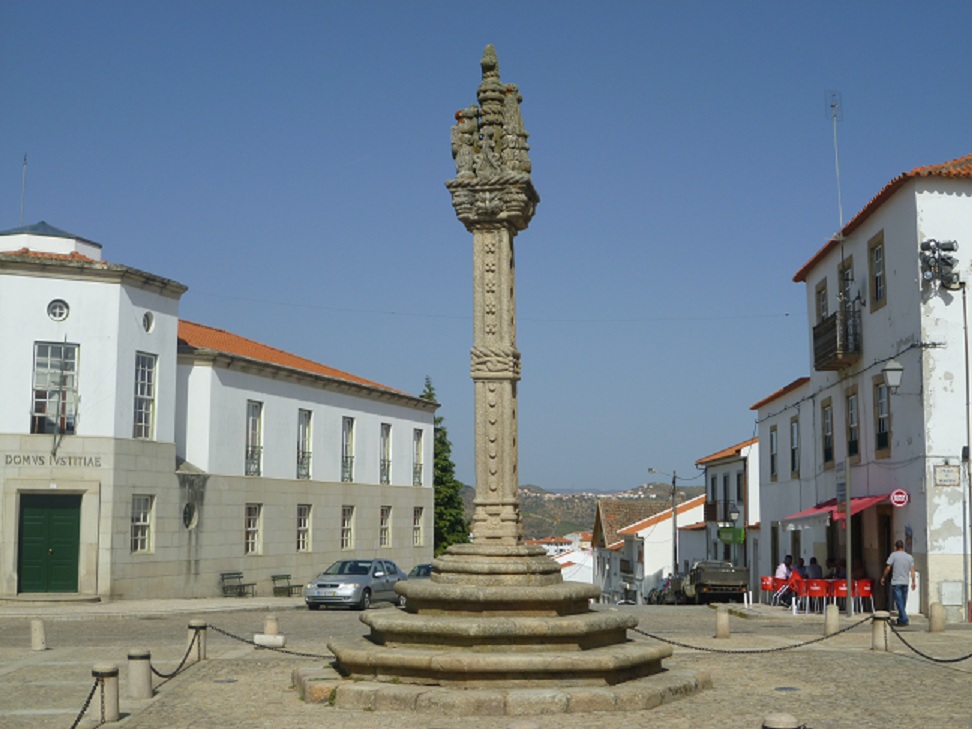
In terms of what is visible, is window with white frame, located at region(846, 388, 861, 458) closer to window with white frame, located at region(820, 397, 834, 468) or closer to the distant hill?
window with white frame, located at region(820, 397, 834, 468)

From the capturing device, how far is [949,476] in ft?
76.8

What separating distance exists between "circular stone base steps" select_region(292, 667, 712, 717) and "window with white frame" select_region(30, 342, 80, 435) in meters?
17.2

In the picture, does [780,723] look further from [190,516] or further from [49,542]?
[190,516]

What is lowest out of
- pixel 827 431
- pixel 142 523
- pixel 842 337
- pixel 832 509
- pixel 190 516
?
pixel 142 523

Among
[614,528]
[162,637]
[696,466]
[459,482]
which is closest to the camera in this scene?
[162,637]

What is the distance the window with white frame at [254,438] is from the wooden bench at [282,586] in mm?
2935

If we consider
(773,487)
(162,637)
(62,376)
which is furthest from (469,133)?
(773,487)

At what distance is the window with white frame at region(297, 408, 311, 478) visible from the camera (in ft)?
119

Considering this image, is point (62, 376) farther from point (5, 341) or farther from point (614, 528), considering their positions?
point (614, 528)

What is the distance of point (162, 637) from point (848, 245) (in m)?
17.9

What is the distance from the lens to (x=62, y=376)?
2730 cm

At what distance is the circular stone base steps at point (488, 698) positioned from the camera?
10906mm

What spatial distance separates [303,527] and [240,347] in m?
6.19

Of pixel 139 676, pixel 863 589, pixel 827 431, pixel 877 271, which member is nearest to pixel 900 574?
pixel 863 589
